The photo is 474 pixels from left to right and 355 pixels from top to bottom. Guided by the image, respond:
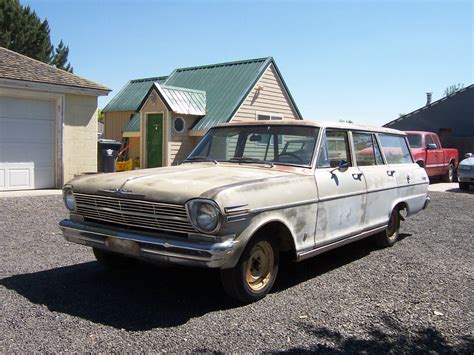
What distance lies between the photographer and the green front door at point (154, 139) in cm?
1650

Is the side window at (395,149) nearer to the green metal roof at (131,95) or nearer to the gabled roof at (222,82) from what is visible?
the gabled roof at (222,82)

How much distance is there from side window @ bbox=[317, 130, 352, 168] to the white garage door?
831cm

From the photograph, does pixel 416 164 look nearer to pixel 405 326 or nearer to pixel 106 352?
pixel 405 326

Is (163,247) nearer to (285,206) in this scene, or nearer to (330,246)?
(285,206)


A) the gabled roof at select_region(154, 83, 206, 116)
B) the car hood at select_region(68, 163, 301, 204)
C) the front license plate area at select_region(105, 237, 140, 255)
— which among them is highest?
the gabled roof at select_region(154, 83, 206, 116)

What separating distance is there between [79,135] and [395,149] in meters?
8.12

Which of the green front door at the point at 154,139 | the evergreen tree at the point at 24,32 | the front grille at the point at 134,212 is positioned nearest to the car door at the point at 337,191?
the front grille at the point at 134,212

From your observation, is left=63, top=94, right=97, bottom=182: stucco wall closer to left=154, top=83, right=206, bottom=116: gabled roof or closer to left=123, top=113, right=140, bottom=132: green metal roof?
left=154, top=83, right=206, bottom=116: gabled roof

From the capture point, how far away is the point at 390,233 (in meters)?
6.98

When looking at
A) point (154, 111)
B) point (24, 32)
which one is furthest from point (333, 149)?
point (24, 32)

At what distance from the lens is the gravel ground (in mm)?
3561

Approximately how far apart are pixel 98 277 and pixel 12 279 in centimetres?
83

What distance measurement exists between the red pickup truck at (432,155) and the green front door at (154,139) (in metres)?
8.24

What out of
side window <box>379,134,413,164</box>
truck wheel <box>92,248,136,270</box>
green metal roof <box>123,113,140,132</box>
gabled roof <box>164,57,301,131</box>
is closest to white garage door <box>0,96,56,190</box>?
gabled roof <box>164,57,301,131</box>
